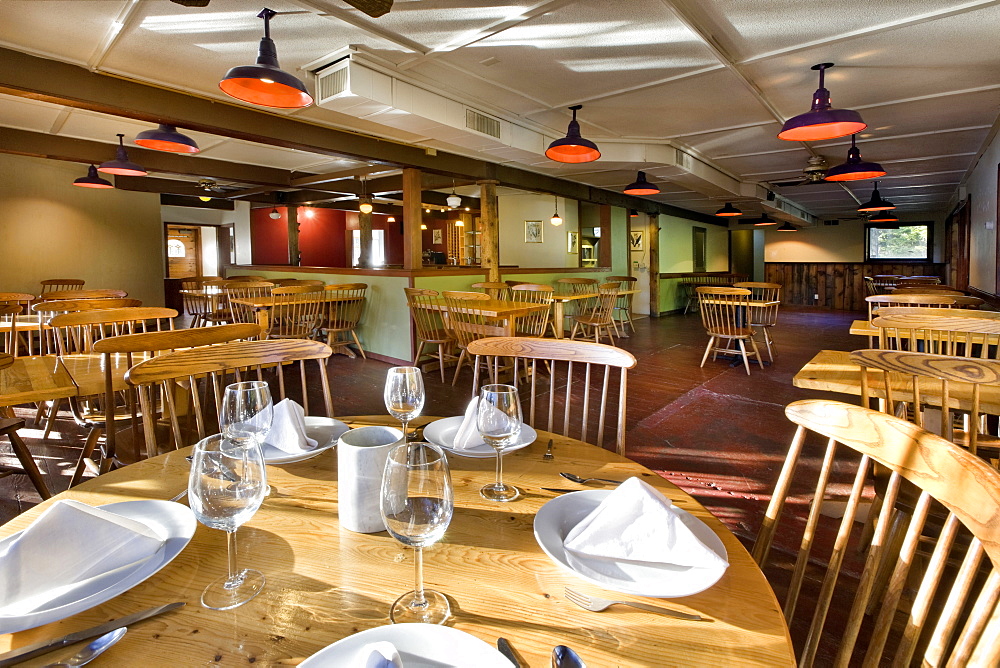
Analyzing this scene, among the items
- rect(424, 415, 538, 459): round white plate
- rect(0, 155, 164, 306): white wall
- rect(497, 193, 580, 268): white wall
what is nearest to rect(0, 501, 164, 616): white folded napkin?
rect(424, 415, 538, 459): round white plate

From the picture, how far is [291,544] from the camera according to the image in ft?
2.80

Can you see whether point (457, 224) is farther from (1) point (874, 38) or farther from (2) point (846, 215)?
(1) point (874, 38)

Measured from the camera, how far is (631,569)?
2.50 feet

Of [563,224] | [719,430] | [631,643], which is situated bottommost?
[719,430]

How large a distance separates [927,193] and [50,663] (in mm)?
13837

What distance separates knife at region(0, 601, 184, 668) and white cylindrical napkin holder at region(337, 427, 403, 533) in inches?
10.2

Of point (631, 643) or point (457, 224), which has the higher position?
point (457, 224)

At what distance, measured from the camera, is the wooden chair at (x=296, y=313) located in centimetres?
570

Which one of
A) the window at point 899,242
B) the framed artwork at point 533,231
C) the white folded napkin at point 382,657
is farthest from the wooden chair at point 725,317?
the window at point 899,242

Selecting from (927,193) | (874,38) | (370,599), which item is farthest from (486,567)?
(927,193)

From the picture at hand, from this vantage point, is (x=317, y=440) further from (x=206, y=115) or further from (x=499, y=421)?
(x=206, y=115)

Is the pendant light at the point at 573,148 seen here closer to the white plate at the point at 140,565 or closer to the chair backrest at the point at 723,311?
the chair backrest at the point at 723,311

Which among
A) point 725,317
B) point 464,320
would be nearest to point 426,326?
point 464,320

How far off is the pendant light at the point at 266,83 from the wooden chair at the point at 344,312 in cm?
324
